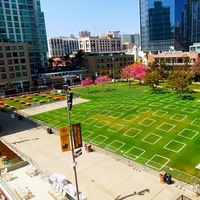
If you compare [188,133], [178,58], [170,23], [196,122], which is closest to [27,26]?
[178,58]

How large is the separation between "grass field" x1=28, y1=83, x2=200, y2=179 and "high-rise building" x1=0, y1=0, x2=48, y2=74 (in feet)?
258

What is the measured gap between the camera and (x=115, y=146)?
3578 centimetres

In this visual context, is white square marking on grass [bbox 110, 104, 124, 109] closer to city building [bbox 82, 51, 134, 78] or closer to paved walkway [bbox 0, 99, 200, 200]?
paved walkway [bbox 0, 99, 200, 200]

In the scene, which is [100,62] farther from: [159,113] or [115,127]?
[115,127]

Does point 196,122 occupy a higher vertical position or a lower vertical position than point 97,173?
higher

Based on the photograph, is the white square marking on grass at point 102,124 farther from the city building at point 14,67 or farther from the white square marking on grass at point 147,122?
the city building at point 14,67

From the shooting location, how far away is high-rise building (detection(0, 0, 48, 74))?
122312mm

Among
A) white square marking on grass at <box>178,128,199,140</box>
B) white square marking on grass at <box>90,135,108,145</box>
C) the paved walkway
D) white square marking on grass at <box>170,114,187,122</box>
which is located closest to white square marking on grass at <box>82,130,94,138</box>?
white square marking on grass at <box>90,135,108,145</box>

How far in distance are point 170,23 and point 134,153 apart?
140m

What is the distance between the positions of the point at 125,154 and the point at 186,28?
5936 inches

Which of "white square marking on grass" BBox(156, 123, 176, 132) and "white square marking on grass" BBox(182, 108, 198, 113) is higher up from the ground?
"white square marking on grass" BBox(182, 108, 198, 113)

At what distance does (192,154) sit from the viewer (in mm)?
31062

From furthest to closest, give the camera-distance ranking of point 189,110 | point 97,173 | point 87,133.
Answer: point 189,110
point 87,133
point 97,173

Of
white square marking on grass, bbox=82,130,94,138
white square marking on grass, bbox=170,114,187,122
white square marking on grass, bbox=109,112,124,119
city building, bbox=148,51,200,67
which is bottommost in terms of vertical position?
white square marking on grass, bbox=82,130,94,138
